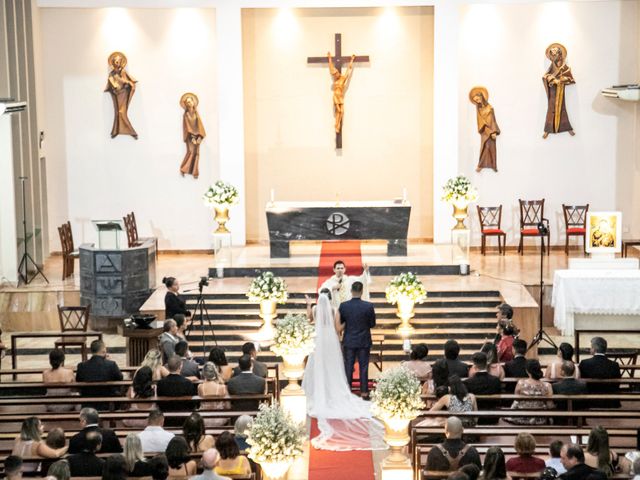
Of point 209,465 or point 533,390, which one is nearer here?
point 209,465

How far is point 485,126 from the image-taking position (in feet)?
72.7

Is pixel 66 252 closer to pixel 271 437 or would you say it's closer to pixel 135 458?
pixel 271 437

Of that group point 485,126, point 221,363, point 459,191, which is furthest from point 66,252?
point 221,363

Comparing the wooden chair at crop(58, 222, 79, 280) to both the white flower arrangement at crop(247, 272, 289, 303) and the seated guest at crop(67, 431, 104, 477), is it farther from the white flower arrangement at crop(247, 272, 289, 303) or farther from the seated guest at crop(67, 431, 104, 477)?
the seated guest at crop(67, 431, 104, 477)

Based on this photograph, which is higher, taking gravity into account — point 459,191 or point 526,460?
point 459,191

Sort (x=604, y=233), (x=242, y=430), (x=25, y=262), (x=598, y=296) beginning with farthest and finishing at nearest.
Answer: (x=25, y=262) < (x=604, y=233) < (x=598, y=296) < (x=242, y=430)

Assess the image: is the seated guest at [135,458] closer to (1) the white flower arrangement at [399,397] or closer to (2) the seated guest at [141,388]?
(2) the seated guest at [141,388]

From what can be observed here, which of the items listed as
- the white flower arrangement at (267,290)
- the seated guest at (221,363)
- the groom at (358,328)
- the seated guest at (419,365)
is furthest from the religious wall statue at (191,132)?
the seated guest at (419,365)

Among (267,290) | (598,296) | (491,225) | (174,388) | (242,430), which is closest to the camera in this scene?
(242,430)

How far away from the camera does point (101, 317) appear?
18.3 m

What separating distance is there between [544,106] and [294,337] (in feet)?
33.7

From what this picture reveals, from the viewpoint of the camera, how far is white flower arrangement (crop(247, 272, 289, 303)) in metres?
16.5

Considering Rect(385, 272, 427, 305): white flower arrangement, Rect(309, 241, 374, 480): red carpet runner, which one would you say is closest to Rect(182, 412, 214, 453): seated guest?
Rect(309, 241, 374, 480): red carpet runner

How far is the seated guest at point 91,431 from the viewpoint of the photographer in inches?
382
